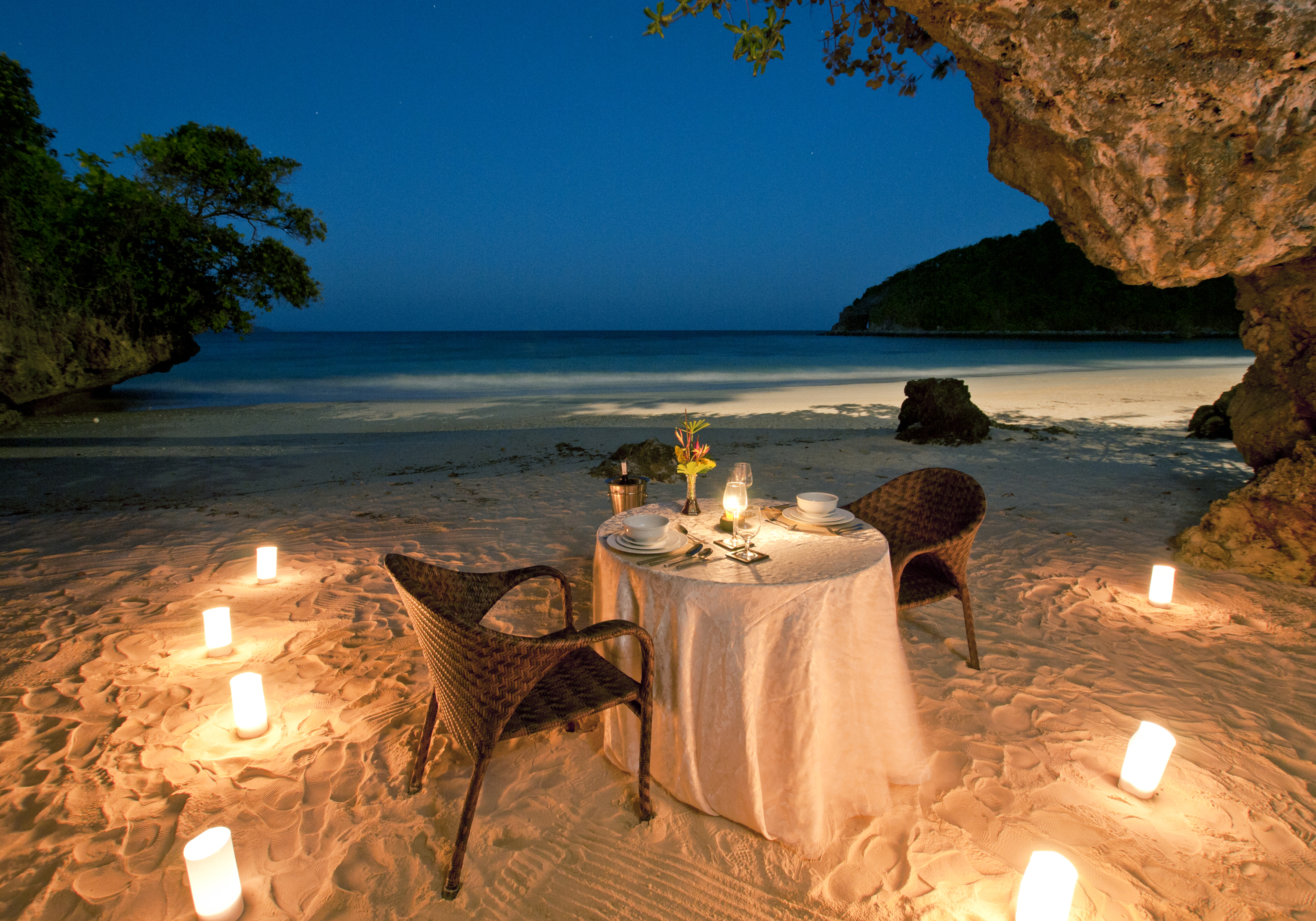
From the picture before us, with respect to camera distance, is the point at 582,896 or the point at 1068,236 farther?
the point at 1068,236

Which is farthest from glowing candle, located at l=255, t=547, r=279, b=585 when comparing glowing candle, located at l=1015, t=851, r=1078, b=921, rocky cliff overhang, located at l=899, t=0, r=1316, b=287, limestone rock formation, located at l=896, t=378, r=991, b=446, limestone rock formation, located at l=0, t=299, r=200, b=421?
limestone rock formation, located at l=0, t=299, r=200, b=421

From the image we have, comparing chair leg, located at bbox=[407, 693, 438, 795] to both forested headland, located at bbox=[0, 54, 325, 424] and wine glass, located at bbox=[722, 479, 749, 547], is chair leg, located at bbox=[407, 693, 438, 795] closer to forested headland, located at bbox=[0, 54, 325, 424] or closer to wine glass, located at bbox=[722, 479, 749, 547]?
wine glass, located at bbox=[722, 479, 749, 547]

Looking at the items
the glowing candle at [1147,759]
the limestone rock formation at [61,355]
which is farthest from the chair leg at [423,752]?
the limestone rock formation at [61,355]

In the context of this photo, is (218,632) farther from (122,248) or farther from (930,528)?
(122,248)

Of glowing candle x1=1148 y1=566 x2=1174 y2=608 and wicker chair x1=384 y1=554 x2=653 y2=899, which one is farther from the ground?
wicker chair x1=384 y1=554 x2=653 y2=899

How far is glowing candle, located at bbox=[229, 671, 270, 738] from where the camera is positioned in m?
2.54

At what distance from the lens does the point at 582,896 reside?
1887 millimetres

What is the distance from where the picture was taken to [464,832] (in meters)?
1.90

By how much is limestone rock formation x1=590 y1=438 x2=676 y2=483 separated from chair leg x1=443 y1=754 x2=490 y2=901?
529 cm

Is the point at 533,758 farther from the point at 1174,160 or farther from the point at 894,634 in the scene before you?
the point at 1174,160

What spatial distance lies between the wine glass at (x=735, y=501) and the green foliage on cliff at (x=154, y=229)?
1276 cm

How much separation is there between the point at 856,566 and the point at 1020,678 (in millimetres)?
1626

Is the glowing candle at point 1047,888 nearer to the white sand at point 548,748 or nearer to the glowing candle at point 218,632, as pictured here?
the white sand at point 548,748

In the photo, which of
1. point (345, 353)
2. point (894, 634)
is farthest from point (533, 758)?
point (345, 353)
